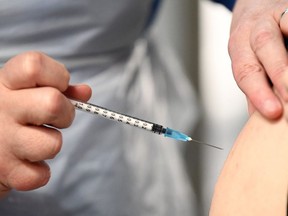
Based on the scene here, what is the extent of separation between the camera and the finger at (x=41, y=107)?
649 millimetres

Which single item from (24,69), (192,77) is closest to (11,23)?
(24,69)

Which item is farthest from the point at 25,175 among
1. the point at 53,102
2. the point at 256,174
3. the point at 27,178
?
the point at 256,174

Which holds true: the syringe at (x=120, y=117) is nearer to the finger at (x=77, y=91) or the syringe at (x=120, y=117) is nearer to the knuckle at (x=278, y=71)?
the finger at (x=77, y=91)

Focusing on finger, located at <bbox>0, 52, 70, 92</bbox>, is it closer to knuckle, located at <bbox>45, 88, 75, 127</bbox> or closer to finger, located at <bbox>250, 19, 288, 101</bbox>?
knuckle, located at <bbox>45, 88, 75, 127</bbox>

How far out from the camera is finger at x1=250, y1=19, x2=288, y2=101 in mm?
628

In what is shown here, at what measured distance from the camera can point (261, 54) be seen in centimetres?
69

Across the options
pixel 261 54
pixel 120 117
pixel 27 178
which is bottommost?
pixel 27 178

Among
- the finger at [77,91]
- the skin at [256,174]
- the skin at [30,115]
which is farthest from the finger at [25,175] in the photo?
the skin at [256,174]

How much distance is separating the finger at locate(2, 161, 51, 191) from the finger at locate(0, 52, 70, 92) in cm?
10

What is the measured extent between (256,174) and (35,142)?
27cm

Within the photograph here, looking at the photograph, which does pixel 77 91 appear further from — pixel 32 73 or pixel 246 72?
pixel 246 72

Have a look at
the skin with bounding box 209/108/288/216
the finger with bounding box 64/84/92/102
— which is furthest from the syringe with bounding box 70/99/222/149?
the skin with bounding box 209/108/288/216

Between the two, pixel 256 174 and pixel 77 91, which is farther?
pixel 77 91

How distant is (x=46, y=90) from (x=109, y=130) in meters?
0.37
